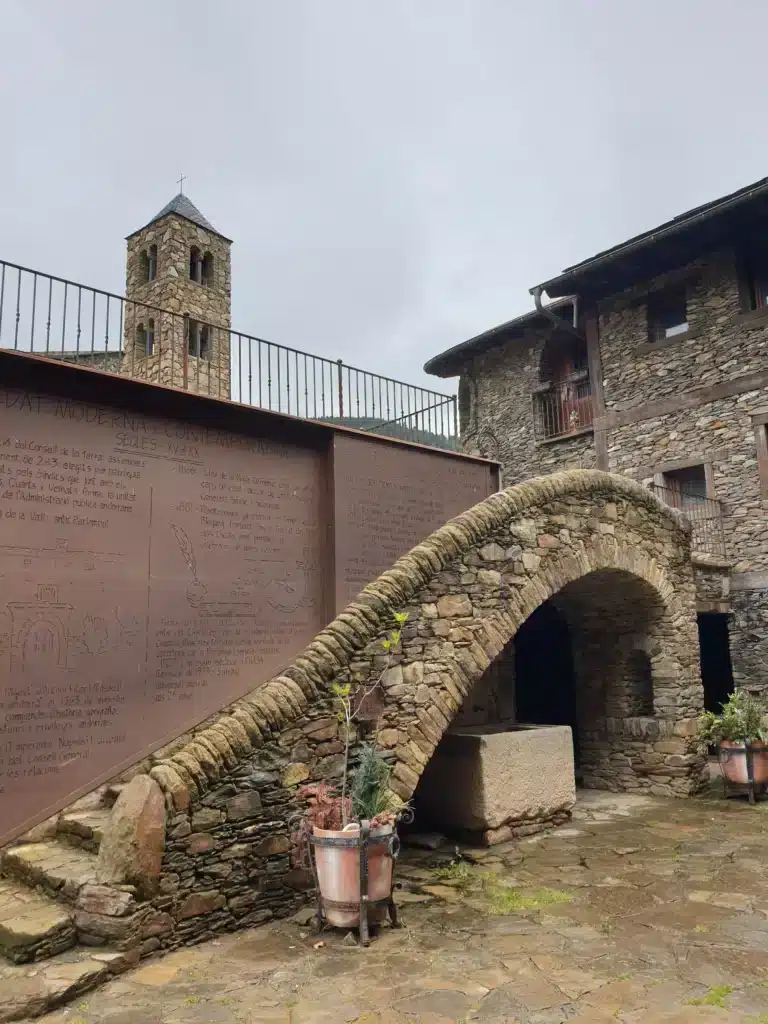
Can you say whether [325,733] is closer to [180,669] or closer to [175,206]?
[180,669]

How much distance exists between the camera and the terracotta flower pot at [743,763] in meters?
7.39

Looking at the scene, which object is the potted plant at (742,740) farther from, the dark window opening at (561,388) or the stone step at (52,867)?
the dark window opening at (561,388)

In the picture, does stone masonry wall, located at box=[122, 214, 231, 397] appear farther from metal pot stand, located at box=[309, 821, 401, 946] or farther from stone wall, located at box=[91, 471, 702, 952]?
metal pot stand, located at box=[309, 821, 401, 946]

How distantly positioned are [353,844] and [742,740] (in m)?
5.19

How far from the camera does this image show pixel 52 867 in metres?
4.00

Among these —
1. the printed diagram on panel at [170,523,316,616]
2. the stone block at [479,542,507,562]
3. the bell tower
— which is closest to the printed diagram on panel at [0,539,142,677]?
the printed diagram on panel at [170,523,316,616]

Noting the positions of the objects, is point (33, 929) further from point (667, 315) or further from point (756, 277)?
point (667, 315)

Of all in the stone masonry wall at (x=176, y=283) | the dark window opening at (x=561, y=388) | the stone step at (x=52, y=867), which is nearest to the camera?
the stone step at (x=52, y=867)

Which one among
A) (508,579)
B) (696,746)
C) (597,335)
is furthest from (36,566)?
(597,335)

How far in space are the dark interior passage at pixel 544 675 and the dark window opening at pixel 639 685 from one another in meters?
1.88

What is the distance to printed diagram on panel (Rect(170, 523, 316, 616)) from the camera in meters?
5.39

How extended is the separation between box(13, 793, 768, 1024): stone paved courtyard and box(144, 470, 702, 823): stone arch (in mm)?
808

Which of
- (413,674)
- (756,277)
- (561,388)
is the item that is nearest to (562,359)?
(561,388)

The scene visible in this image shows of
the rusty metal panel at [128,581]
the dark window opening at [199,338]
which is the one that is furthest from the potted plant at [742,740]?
the dark window opening at [199,338]
